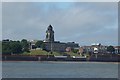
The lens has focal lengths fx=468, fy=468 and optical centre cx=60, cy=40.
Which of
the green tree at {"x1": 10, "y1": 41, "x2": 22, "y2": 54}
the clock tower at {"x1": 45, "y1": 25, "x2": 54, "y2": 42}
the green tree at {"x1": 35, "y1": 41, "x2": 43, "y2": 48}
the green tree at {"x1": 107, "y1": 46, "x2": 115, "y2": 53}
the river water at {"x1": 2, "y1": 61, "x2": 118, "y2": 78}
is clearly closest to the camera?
the river water at {"x1": 2, "y1": 61, "x2": 118, "y2": 78}

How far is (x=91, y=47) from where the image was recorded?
69.2m

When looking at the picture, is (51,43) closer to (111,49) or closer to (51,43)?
(51,43)

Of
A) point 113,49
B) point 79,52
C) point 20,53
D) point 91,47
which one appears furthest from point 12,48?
point 91,47

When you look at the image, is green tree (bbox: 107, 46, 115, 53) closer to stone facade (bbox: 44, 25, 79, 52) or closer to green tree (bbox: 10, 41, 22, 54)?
stone facade (bbox: 44, 25, 79, 52)

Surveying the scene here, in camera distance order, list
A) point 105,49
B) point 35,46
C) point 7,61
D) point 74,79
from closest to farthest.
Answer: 1. point 74,79
2. point 7,61
3. point 35,46
4. point 105,49

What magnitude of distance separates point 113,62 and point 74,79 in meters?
34.6

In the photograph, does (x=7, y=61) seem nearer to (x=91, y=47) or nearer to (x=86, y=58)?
(x=86, y=58)

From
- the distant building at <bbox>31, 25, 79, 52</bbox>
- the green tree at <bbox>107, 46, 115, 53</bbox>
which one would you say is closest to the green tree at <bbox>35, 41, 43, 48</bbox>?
the distant building at <bbox>31, 25, 79, 52</bbox>

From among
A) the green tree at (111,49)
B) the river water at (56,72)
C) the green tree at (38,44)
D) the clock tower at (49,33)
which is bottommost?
the river water at (56,72)

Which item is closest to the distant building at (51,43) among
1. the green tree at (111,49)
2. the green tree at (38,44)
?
the green tree at (38,44)

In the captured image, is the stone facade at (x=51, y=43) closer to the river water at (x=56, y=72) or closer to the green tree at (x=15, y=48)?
the green tree at (x=15, y=48)

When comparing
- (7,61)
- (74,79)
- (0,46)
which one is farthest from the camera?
(0,46)

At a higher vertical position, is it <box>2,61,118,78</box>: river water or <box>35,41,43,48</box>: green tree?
<box>35,41,43,48</box>: green tree

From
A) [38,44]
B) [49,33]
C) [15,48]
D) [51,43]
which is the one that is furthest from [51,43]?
[15,48]
